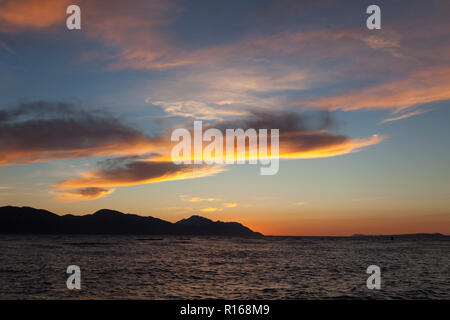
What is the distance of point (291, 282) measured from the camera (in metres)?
33.7
